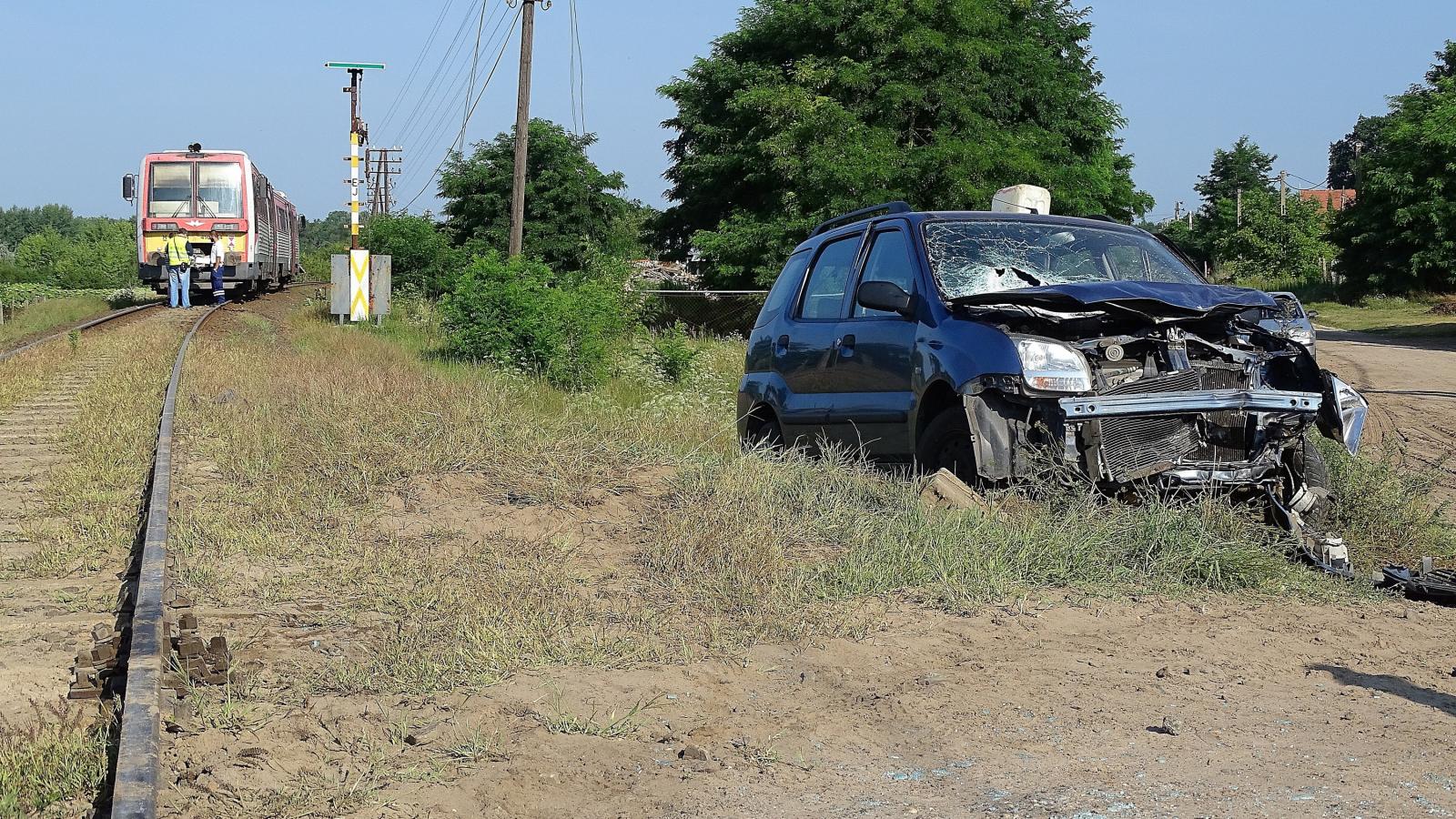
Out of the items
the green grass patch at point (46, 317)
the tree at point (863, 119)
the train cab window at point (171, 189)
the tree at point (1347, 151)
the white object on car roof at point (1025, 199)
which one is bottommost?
the green grass patch at point (46, 317)

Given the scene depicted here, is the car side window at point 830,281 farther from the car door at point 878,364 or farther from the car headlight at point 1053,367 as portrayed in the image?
the car headlight at point 1053,367

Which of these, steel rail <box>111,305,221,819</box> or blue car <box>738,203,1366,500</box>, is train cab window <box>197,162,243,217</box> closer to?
steel rail <box>111,305,221,819</box>

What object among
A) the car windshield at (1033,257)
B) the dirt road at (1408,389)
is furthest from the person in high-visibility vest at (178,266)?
the car windshield at (1033,257)

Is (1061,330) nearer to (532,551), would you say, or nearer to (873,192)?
(532,551)

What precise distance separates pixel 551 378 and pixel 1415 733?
1324 centimetres

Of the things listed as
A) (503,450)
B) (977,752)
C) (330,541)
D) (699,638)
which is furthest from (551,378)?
(977,752)

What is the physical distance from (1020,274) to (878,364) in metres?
0.89

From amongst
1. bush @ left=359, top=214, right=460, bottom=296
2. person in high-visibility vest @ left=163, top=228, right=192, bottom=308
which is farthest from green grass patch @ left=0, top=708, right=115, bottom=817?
bush @ left=359, top=214, right=460, bottom=296

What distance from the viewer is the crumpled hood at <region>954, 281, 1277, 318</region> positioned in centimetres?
612

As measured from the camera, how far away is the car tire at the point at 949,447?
21.3 feet

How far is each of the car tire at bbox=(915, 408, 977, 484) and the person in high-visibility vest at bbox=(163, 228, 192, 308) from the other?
85.9 feet

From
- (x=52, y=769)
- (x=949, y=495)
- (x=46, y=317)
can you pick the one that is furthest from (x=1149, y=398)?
(x=46, y=317)

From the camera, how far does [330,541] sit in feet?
21.1

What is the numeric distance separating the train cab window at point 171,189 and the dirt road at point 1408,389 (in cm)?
2326
